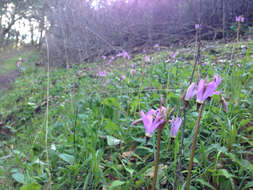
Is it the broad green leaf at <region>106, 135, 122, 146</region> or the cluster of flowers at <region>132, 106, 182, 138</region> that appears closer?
the cluster of flowers at <region>132, 106, 182, 138</region>

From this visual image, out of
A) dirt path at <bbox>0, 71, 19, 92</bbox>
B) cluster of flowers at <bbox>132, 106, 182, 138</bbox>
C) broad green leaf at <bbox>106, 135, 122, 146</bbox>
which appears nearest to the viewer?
cluster of flowers at <bbox>132, 106, 182, 138</bbox>

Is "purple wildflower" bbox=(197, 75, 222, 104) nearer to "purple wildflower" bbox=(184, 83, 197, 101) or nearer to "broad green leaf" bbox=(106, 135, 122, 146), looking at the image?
"purple wildflower" bbox=(184, 83, 197, 101)

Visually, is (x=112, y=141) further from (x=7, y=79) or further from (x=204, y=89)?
(x=7, y=79)

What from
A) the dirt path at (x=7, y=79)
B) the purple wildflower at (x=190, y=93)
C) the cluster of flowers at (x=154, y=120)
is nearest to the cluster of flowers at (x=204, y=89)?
the purple wildflower at (x=190, y=93)

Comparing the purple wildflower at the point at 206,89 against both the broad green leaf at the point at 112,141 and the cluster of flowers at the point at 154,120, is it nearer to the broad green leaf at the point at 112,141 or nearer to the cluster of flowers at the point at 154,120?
the cluster of flowers at the point at 154,120

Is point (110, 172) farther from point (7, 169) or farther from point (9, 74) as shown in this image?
point (9, 74)

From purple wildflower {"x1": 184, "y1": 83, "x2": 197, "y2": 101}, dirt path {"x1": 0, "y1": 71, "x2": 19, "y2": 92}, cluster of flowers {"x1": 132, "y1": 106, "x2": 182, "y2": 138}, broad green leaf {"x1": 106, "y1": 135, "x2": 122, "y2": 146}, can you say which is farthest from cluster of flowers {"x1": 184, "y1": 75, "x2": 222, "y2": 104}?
dirt path {"x1": 0, "y1": 71, "x2": 19, "y2": 92}

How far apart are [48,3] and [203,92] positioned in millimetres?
1727

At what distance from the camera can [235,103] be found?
5.15ft

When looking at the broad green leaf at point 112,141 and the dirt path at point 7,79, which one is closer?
the broad green leaf at point 112,141

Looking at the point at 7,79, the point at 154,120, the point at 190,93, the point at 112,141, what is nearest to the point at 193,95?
the point at 190,93

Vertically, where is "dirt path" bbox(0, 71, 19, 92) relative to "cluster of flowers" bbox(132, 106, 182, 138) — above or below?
below

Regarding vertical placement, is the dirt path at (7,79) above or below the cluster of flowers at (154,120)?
below

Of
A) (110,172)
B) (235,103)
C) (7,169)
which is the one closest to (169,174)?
(110,172)
